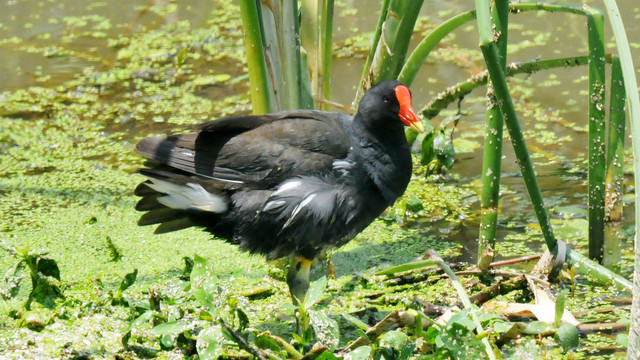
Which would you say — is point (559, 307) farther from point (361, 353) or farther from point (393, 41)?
point (393, 41)

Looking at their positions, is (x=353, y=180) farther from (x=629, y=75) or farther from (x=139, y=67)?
(x=139, y=67)

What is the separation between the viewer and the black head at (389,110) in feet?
8.43

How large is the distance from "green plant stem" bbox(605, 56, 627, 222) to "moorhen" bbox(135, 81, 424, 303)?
59 cm

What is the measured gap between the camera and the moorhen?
2.49 metres

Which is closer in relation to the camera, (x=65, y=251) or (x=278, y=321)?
(x=278, y=321)

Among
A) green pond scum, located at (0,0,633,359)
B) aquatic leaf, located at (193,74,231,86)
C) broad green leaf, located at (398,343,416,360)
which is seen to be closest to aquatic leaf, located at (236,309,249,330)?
green pond scum, located at (0,0,633,359)

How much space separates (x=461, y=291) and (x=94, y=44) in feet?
11.5

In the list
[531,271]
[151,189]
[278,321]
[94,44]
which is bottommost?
[278,321]

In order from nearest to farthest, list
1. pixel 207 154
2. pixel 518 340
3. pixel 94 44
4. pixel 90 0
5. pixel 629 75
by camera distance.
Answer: pixel 629 75
pixel 518 340
pixel 207 154
pixel 94 44
pixel 90 0

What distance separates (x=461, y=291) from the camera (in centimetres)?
222

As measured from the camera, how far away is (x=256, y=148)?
2.51m

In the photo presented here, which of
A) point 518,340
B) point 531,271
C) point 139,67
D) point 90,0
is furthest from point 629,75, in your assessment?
point 90,0

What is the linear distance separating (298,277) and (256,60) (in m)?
0.69

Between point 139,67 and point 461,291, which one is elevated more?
point 139,67
